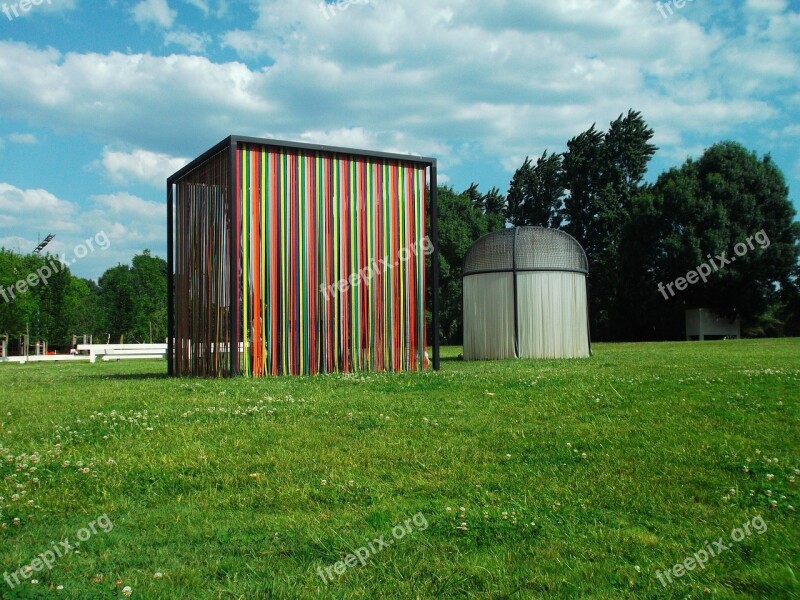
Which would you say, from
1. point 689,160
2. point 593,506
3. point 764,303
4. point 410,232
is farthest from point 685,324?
point 593,506

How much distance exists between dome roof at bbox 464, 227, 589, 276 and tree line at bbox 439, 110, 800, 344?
72.0ft

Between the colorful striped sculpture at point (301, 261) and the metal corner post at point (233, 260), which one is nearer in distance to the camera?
the metal corner post at point (233, 260)

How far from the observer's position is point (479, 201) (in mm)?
69500

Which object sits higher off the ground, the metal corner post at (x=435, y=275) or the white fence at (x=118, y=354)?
the metal corner post at (x=435, y=275)

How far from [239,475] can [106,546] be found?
1.86 meters

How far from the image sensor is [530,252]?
2728 centimetres

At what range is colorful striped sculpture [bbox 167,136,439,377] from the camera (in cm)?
1641

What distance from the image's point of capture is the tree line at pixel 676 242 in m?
46.6

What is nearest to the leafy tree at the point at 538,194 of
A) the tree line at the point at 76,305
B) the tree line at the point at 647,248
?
the tree line at the point at 647,248

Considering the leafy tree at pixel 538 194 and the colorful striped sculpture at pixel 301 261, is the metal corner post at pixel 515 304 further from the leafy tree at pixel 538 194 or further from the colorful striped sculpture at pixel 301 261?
the leafy tree at pixel 538 194

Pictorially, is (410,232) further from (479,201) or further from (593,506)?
(479,201)

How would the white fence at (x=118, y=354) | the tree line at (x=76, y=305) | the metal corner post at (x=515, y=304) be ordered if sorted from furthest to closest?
the tree line at (x=76, y=305) < the white fence at (x=118, y=354) < the metal corner post at (x=515, y=304)

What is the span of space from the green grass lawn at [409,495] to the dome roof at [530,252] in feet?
52.9

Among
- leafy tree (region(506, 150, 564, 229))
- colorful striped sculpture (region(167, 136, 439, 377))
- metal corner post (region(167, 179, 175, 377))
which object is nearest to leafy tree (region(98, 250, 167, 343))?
leafy tree (region(506, 150, 564, 229))
